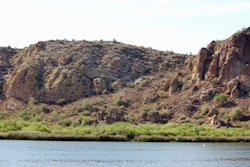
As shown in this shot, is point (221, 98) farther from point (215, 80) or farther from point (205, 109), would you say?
point (215, 80)

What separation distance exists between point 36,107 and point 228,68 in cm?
3110

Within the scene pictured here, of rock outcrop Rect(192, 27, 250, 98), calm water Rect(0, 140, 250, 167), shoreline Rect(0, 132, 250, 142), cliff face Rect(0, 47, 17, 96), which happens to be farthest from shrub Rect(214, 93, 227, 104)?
cliff face Rect(0, 47, 17, 96)

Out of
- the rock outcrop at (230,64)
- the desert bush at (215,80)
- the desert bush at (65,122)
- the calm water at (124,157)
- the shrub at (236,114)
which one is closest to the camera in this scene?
the calm water at (124,157)

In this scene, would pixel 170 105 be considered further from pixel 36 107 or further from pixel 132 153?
pixel 132 153

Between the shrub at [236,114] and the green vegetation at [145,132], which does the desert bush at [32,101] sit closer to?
the green vegetation at [145,132]

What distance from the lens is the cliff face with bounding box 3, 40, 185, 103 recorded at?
98062 mm

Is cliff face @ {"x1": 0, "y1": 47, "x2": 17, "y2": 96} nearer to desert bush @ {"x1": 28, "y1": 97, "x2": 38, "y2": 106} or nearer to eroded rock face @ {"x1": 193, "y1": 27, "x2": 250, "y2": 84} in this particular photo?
desert bush @ {"x1": 28, "y1": 97, "x2": 38, "y2": 106}

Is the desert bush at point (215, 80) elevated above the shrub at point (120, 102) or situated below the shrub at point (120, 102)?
above

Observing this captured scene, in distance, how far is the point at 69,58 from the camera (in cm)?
10556

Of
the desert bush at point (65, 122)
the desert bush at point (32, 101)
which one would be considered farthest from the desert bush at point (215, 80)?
the desert bush at point (32, 101)

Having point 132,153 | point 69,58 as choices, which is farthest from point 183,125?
point 69,58

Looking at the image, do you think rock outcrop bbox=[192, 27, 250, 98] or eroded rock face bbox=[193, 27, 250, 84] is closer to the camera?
rock outcrop bbox=[192, 27, 250, 98]

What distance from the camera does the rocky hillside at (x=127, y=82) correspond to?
8469 centimetres

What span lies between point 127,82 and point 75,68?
9.39 meters
